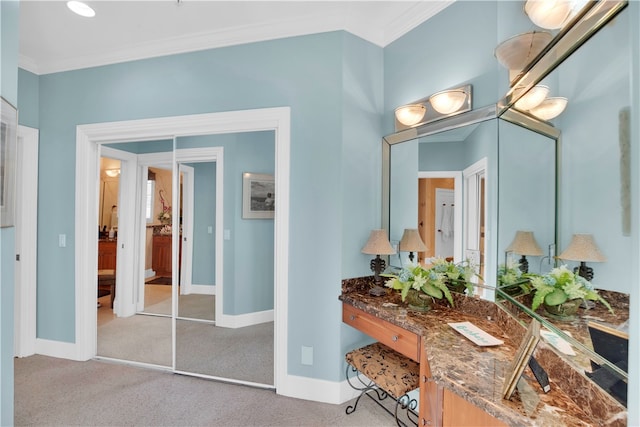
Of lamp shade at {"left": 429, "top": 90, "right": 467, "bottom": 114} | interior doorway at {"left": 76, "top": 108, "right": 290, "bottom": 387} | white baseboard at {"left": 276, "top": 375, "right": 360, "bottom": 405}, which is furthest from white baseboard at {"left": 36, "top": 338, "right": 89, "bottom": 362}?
lamp shade at {"left": 429, "top": 90, "right": 467, "bottom": 114}

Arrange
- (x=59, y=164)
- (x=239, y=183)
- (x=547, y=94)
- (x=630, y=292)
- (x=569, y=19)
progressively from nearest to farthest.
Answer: (x=630, y=292), (x=569, y=19), (x=547, y=94), (x=239, y=183), (x=59, y=164)

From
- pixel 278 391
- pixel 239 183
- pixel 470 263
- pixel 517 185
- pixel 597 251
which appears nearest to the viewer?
pixel 597 251

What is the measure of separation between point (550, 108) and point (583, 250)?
53 cm

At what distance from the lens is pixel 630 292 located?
0.68 meters

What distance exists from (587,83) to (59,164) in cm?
370

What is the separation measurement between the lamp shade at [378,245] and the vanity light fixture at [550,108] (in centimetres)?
117

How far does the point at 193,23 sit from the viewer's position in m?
2.25

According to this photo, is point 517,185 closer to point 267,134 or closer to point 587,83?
point 587,83

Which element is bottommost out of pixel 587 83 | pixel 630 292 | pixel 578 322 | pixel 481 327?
pixel 481 327

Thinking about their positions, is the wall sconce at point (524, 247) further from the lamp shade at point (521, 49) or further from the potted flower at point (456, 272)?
the lamp shade at point (521, 49)

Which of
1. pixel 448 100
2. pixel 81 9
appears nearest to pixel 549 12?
pixel 448 100

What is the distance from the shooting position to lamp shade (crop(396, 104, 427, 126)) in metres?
2.09

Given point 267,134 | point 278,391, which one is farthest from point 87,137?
point 278,391

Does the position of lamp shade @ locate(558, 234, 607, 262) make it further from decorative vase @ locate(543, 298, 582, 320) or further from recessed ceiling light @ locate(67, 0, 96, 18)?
recessed ceiling light @ locate(67, 0, 96, 18)
